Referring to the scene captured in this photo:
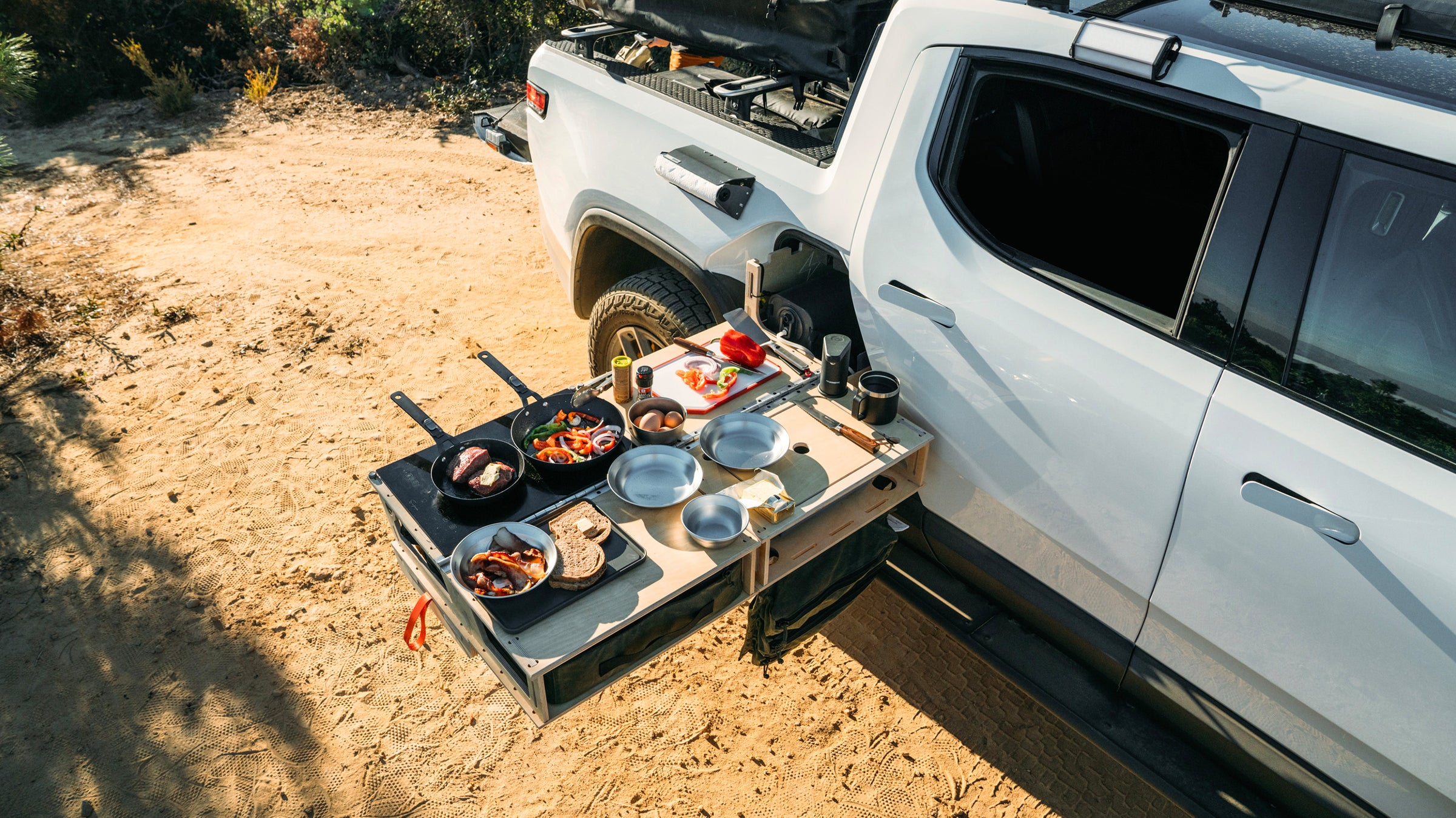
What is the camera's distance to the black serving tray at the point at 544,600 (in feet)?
7.91

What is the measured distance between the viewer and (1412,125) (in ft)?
6.24

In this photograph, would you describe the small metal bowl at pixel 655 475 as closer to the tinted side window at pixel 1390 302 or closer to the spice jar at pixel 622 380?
the spice jar at pixel 622 380

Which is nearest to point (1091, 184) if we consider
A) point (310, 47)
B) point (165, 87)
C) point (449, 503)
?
point (449, 503)

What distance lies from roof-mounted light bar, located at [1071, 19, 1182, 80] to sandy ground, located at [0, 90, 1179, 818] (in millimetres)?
2253

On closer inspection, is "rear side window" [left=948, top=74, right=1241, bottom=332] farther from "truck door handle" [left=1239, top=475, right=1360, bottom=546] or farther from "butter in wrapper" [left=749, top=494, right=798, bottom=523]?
"butter in wrapper" [left=749, top=494, right=798, bottom=523]

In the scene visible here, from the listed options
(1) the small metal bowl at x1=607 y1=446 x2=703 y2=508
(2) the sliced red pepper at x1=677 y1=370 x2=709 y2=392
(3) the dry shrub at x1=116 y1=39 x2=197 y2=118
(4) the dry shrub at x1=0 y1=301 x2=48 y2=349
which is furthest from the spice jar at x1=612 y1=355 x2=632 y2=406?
(3) the dry shrub at x1=116 y1=39 x2=197 y2=118

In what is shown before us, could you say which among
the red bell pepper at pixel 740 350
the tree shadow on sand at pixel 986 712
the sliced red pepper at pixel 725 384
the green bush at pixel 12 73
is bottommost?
the tree shadow on sand at pixel 986 712

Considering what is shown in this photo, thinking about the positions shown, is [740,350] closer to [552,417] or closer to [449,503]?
[552,417]

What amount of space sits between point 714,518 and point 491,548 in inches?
25.4

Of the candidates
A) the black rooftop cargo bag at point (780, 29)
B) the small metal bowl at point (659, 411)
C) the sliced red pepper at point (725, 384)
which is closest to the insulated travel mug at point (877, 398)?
the sliced red pepper at point (725, 384)

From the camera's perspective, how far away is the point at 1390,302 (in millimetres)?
2014

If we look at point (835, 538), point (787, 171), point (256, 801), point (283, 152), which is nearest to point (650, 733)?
point (835, 538)

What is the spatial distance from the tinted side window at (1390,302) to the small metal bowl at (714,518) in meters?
1.51

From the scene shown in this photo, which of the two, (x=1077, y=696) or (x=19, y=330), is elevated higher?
(x=1077, y=696)
